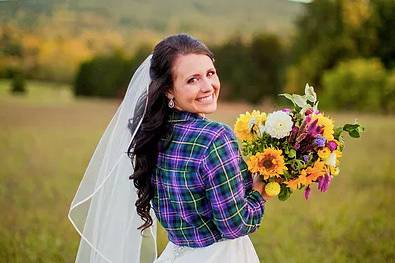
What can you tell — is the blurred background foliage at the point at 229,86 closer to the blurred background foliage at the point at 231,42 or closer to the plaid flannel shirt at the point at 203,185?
the blurred background foliage at the point at 231,42

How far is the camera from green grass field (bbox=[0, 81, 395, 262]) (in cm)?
362

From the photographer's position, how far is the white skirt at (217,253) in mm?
1782

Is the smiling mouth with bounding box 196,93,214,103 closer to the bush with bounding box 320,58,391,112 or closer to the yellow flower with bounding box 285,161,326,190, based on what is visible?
the yellow flower with bounding box 285,161,326,190

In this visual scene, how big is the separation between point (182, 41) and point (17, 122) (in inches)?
90.9

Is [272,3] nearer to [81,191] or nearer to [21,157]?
[21,157]

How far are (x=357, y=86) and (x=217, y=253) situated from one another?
233 centimetres

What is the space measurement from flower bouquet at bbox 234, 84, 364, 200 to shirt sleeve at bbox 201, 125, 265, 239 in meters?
0.09

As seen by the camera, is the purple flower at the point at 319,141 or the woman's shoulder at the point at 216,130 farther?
the purple flower at the point at 319,141

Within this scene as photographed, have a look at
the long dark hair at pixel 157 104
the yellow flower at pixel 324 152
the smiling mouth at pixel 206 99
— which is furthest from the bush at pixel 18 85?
the yellow flower at pixel 324 152

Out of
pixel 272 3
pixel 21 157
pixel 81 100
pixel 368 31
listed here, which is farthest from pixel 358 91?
pixel 21 157

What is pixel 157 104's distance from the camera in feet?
5.73

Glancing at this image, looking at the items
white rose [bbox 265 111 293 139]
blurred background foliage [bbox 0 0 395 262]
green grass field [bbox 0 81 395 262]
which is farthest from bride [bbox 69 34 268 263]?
blurred background foliage [bbox 0 0 395 262]

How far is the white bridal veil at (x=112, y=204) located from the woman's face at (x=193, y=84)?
33 cm

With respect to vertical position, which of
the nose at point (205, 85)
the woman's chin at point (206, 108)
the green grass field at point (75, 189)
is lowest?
the green grass field at point (75, 189)
